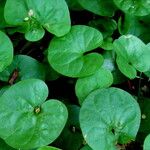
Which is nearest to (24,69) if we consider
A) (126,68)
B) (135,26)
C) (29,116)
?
(29,116)

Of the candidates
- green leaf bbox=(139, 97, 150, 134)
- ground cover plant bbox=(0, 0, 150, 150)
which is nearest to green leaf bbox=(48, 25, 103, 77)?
ground cover plant bbox=(0, 0, 150, 150)

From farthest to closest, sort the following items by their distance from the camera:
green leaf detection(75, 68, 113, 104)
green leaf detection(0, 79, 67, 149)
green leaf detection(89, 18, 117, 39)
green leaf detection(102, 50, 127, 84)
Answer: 1. green leaf detection(89, 18, 117, 39)
2. green leaf detection(102, 50, 127, 84)
3. green leaf detection(75, 68, 113, 104)
4. green leaf detection(0, 79, 67, 149)

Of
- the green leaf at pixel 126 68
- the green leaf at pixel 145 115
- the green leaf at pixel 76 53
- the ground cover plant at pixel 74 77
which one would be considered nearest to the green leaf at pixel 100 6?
the ground cover plant at pixel 74 77

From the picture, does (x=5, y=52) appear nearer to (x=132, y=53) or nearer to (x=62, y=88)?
(x=62, y=88)

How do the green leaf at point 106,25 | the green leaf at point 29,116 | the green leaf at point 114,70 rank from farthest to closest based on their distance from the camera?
the green leaf at point 106,25 → the green leaf at point 114,70 → the green leaf at point 29,116

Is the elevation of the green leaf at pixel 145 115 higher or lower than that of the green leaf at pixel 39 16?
lower

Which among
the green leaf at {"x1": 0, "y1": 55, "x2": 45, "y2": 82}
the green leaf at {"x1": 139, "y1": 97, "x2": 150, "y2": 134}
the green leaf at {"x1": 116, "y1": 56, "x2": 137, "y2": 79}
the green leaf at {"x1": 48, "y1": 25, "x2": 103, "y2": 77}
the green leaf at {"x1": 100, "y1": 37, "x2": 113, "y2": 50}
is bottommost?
the green leaf at {"x1": 139, "y1": 97, "x2": 150, "y2": 134}

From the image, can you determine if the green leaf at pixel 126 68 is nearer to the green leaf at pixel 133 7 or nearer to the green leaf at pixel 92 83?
the green leaf at pixel 92 83

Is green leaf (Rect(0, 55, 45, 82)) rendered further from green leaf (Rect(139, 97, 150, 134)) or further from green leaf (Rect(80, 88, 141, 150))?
green leaf (Rect(139, 97, 150, 134))
